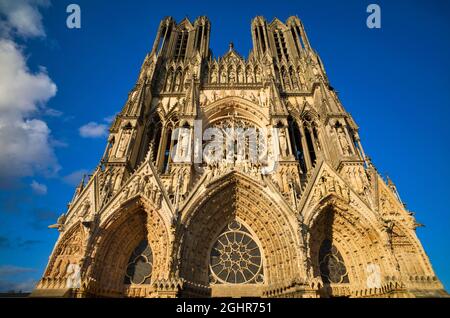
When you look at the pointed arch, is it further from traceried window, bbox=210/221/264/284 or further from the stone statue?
the stone statue

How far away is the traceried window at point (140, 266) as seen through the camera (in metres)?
11.1

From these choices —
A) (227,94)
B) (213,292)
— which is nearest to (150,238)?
(213,292)

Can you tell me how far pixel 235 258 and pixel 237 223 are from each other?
174 centimetres

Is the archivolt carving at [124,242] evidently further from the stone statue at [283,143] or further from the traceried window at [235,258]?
the stone statue at [283,143]

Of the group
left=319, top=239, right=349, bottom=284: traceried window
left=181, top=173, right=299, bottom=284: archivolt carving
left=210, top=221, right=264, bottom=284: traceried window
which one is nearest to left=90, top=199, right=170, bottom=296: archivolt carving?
left=181, top=173, right=299, bottom=284: archivolt carving

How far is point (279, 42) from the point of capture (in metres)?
24.5

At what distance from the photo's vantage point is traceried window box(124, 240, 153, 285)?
36.4 feet

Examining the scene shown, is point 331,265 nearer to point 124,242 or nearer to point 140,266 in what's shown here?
point 140,266

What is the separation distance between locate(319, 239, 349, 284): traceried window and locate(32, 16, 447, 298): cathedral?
0.05m

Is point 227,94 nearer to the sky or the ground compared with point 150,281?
nearer to the sky

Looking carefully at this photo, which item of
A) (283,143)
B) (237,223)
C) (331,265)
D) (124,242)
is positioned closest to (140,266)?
(124,242)

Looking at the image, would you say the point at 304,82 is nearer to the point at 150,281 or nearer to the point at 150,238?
the point at 150,238

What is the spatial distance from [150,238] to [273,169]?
7.46 m
